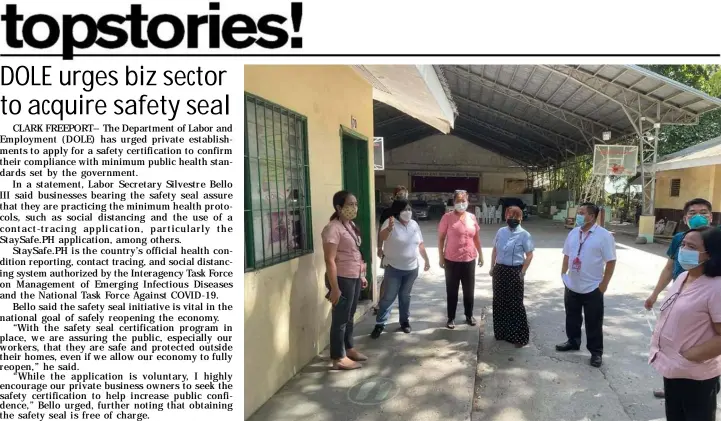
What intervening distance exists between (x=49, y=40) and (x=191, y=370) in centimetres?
131

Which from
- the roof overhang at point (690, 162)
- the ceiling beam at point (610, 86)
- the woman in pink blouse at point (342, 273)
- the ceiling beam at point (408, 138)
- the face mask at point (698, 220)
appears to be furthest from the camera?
the ceiling beam at point (408, 138)

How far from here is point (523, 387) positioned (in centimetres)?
298

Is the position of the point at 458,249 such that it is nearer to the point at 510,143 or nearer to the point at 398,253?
the point at 398,253

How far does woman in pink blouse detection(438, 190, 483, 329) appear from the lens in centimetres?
406

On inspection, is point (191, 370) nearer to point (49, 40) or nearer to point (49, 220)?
point (49, 220)

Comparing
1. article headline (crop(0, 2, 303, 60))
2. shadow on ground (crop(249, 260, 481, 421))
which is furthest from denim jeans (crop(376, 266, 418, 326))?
article headline (crop(0, 2, 303, 60))

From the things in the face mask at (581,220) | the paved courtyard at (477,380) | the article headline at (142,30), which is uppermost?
the article headline at (142,30)

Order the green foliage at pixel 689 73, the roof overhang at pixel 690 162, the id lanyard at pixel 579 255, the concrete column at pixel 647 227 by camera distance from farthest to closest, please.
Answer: the green foliage at pixel 689 73, the concrete column at pixel 647 227, the roof overhang at pixel 690 162, the id lanyard at pixel 579 255

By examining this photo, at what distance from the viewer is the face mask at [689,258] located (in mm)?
1904

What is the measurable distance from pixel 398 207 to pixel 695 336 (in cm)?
240

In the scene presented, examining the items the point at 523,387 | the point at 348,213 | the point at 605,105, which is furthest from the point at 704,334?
the point at 605,105

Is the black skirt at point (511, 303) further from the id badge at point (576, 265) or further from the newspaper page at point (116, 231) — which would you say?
the newspaper page at point (116, 231)

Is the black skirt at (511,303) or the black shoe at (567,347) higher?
the black skirt at (511,303)

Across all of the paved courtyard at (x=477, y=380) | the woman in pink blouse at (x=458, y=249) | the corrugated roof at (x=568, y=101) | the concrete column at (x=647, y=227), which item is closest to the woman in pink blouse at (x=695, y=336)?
the paved courtyard at (x=477, y=380)
